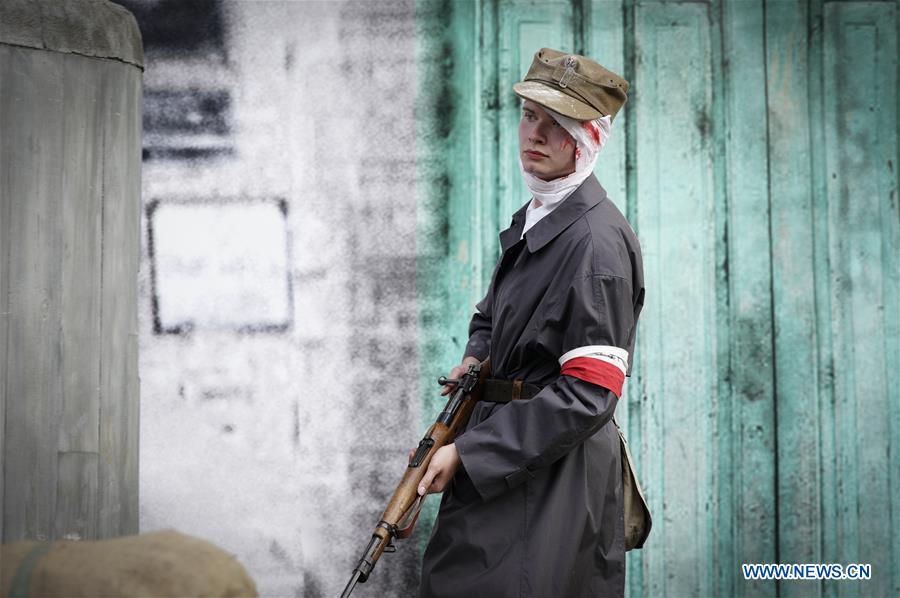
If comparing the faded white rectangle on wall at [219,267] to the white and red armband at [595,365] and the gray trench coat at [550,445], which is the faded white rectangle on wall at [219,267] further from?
the white and red armband at [595,365]

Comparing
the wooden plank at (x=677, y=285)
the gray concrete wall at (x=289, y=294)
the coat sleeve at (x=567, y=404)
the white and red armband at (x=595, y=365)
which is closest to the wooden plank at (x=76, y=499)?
the coat sleeve at (x=567, y=404)

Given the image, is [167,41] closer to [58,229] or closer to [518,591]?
[58,229]

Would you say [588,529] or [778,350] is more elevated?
[778,350]

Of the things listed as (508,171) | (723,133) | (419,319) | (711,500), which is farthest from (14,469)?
(723,133)

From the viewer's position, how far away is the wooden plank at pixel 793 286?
14.0ft

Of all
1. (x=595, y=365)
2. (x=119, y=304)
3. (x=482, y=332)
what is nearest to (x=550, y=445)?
(x=595, y=365)

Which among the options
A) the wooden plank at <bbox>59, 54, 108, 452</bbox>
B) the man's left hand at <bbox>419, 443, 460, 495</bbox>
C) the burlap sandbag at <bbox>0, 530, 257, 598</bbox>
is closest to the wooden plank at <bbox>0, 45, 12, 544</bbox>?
the wooden plank at <bbox>59, 54, 108, 452</bbox>

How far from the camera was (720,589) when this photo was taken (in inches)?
167

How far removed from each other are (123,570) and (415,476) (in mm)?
741

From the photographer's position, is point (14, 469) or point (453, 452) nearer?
point (453, 452)

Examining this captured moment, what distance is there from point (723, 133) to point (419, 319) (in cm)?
151

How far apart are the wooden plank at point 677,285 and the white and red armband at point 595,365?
176 centimetres

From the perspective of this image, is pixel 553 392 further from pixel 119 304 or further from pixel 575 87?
pixel 119 304

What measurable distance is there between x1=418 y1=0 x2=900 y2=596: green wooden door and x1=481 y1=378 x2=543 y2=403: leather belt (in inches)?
56.2
